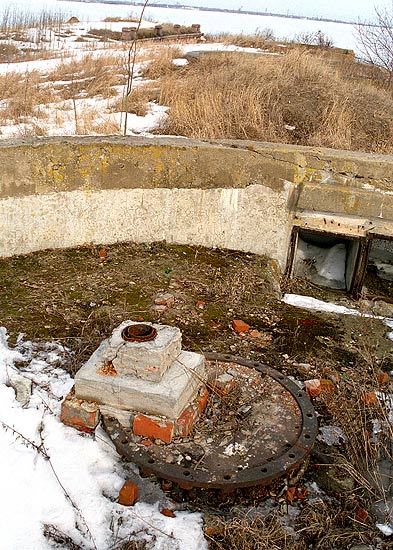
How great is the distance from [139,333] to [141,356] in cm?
15

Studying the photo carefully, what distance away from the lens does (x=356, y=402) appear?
313 cm

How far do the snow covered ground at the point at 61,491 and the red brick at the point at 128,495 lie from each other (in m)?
0.03

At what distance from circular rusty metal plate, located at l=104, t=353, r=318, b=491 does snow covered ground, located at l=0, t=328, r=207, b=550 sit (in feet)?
0.45

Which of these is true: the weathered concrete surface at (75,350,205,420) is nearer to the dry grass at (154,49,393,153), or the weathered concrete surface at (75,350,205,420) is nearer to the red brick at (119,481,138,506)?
the red brick at (119,481,138,506)

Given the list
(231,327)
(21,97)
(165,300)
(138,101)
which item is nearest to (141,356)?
(231,327)

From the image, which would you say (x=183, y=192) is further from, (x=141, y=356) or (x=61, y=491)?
(x=61, y=491)

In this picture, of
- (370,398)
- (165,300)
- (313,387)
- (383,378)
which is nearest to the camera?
(370,398)

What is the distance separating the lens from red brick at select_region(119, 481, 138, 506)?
2.45m

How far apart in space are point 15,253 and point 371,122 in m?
5.53

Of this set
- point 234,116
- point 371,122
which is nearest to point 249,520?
point 234,116

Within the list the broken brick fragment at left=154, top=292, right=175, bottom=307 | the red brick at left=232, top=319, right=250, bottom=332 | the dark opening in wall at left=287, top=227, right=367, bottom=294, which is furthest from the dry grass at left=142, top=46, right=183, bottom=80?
the red brick at left=232, top=319, right=250, bottom=332

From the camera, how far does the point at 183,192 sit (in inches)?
200

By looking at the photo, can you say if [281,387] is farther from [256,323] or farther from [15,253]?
[15,253]

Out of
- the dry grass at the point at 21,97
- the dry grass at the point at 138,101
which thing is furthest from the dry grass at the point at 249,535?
the dry grass at the point at 21,97
